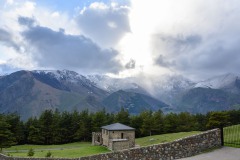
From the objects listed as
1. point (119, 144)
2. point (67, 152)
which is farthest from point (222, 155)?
point (119, 144)

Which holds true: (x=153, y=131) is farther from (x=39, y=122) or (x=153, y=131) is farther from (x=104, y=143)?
(x=39, y=122)

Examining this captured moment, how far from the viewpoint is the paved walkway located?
54.0 feet

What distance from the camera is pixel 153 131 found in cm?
8619

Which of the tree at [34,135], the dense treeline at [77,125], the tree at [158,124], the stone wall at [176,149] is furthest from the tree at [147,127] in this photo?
the stone wall at [176,149]

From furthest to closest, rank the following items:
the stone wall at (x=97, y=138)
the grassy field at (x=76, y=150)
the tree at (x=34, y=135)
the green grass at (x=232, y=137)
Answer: the tree at (x=34, y=135), the stone wall at (x=97, y=138), the grassy field at (x=76, y=150), the green grass at (x=232, y=137)

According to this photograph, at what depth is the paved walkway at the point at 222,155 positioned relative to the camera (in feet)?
54.0

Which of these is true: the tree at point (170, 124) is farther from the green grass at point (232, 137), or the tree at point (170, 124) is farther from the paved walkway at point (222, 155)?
the paved walkway at point (222, 155)

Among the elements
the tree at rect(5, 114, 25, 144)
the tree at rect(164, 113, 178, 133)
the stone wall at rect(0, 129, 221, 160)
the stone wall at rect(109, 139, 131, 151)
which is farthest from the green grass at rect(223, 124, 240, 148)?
the tree at rect(5, 114, 25, 144)

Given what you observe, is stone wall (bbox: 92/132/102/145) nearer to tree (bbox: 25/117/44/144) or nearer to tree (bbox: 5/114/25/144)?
tree (bbox: 25/117/44/144)

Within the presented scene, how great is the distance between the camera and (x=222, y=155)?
16891 mm

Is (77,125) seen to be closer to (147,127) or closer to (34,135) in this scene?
(34,135)

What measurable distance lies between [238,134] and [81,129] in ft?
235

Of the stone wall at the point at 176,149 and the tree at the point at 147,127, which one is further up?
the stone wall at the point at 176,149

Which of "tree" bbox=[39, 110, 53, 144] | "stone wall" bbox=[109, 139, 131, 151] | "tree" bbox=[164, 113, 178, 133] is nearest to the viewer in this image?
"stone wall" bbox=[109, 139, 131, 151]
